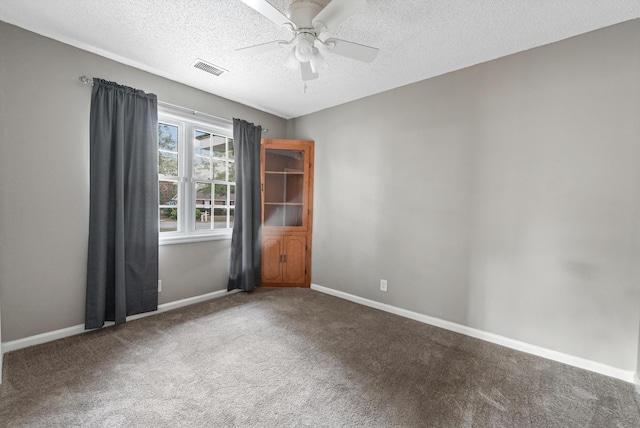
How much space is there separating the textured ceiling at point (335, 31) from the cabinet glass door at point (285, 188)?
1.28m

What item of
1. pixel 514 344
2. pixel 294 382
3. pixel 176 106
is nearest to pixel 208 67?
pixel 176 106

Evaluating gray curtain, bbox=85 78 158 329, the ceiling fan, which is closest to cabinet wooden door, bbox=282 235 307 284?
gray curtain, bbox=85 78 158 329

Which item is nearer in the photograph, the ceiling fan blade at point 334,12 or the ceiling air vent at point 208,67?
the ceiling fan blade at point 334,12

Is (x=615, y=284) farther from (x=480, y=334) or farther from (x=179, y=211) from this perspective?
(x=179, y=211)

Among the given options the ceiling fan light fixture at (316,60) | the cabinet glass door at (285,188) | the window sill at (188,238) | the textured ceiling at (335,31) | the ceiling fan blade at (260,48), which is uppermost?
the textured ceiling at (335,31)

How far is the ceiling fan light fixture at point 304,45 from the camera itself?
183cm

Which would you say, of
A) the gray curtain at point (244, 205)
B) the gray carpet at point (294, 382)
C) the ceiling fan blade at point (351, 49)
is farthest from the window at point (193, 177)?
the ceiling fan blade at point (351, 49)

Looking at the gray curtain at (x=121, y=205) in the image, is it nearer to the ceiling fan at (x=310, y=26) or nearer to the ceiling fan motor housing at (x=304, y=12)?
the ceiling fan at (x=310, y=26)

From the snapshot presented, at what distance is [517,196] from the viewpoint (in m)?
2.42

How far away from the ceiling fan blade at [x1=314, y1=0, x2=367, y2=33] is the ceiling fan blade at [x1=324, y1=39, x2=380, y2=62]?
128 mm

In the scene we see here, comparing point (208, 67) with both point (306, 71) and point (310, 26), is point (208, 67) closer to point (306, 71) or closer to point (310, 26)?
point (306, 71)

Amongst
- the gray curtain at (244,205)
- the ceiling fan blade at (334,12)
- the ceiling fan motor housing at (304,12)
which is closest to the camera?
the ceiling fan blade at (334,12)

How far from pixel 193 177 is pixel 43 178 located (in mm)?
1306

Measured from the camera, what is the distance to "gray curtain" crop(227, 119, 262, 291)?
143 inches
